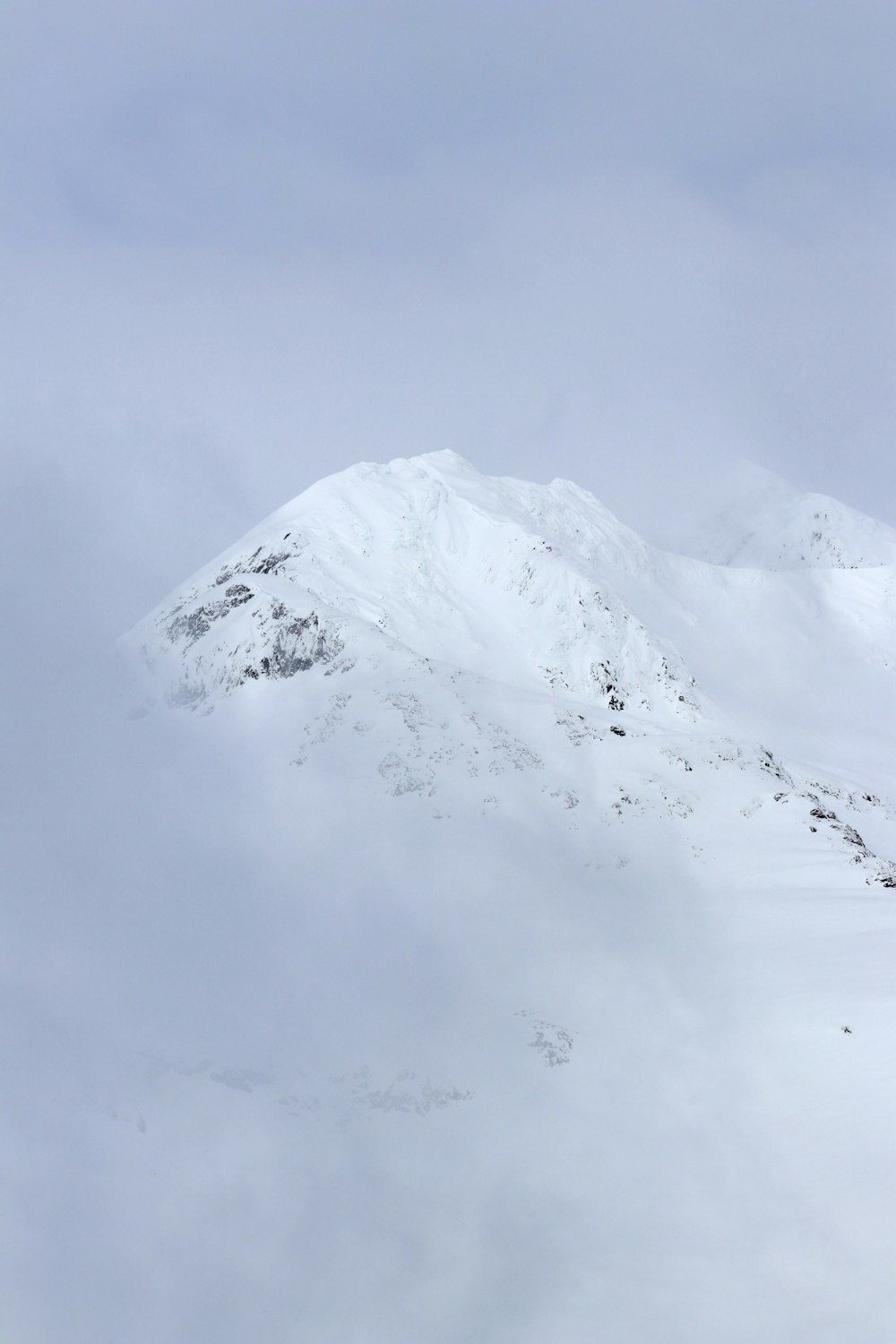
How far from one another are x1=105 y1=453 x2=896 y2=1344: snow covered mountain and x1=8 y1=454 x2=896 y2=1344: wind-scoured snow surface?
4.9 inches

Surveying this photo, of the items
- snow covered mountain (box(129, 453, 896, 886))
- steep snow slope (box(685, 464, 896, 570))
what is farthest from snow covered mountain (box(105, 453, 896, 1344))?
steep snow slope (box(685, 464, 896, 570))

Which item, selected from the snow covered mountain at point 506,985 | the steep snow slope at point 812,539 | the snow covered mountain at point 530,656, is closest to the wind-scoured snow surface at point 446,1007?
the snow covered mountain at point 506,985

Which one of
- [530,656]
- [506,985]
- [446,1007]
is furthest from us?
[530,656]

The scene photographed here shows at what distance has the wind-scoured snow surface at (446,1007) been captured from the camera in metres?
29.5

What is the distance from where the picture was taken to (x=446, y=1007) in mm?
37812

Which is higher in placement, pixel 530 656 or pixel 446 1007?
pixel 530 656

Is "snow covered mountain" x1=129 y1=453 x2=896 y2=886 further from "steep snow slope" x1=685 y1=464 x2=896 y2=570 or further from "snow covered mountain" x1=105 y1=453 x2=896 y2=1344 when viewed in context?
"steep snow slope" x1=685 y1=464 x2=896 y2=570

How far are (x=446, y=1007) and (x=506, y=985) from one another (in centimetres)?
258

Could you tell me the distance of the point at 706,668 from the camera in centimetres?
7331

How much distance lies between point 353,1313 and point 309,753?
83.9ft

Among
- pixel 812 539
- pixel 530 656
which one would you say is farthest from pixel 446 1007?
pixel 812 539

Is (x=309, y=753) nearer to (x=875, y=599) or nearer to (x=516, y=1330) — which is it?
(x=516, y=1330)

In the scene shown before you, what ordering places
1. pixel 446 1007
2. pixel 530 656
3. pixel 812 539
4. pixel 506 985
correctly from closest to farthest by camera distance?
pixel 446 1007 < pixel 506 985 < pixel 530 656 < pixel 812 539

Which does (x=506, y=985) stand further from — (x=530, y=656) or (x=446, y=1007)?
(x=530, y=656)
